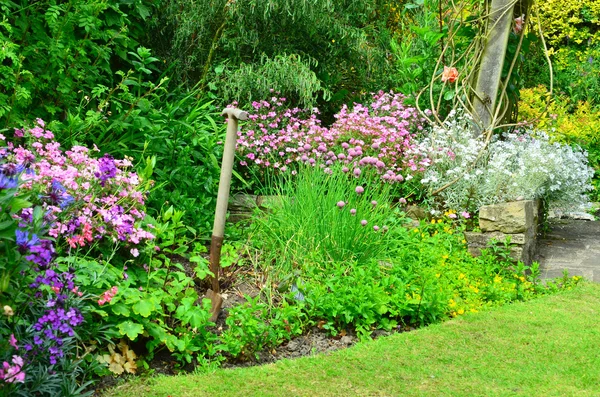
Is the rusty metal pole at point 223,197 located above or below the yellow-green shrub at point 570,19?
below

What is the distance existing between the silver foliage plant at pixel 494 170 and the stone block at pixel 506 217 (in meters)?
0.27

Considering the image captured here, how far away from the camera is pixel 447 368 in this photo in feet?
11.4

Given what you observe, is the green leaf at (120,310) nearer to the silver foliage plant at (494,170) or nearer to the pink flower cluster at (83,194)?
the pink flower cluster at (83,194)

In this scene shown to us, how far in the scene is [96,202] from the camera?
353 cm

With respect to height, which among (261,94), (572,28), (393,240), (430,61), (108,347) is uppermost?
(572,28)

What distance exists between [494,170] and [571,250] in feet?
3.79

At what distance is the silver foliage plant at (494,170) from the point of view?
221 inches

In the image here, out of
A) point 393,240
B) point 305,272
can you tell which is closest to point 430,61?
point 393,240

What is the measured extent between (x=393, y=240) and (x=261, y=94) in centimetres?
227

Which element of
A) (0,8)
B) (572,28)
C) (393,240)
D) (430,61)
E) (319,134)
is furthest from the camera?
(572,28)

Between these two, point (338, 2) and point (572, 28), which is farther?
point (572, 28)

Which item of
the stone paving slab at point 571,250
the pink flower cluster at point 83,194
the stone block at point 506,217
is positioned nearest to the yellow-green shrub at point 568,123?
the stone paving slab at point 571,250

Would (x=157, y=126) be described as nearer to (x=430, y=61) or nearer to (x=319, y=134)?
(x=319, y=134)

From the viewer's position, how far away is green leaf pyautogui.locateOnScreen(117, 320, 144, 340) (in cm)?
309
